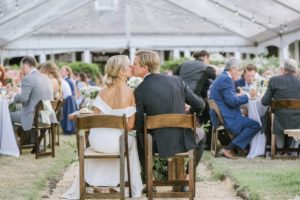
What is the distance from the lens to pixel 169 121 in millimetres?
5719

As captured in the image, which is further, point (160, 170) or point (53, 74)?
point (53, 74)

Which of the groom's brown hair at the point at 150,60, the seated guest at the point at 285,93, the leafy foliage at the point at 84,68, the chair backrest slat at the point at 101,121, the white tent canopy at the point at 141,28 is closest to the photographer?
the chair backrest slat at the point at 101,121

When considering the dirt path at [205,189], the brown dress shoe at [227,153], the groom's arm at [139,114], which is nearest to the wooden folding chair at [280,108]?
the brown dress shoe at [227,153]

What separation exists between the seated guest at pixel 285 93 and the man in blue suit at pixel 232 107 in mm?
309

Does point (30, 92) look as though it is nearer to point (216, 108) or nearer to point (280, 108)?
point (216, 108)

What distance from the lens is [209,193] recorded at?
6559 millimetres

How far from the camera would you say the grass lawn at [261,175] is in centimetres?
612

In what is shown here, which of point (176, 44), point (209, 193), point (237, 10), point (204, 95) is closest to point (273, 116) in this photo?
point (204, 95)

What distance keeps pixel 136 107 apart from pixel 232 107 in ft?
10.9

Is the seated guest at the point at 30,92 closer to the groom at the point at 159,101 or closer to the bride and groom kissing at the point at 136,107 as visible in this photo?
the bride and groom kissing at the point at 136,107

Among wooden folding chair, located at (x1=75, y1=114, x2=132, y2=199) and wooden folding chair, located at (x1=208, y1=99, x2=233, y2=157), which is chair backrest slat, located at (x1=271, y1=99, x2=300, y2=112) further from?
wooden folding chair, located at (x1=75, y1=114, x2=132, y2=199)

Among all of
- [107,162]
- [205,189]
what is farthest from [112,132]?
A: [205,189]

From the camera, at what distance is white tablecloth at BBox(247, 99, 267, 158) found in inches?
369

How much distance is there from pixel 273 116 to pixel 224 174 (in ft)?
5.64
